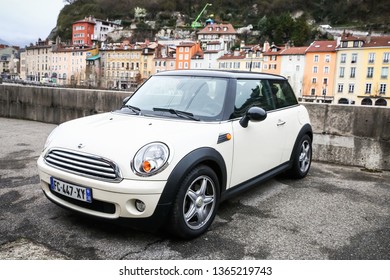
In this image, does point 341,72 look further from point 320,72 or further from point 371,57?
point 371,57

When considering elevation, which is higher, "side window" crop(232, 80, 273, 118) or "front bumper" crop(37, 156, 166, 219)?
"side window" crop(232, 80, 273, 118)

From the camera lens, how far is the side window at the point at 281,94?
15.1 feet

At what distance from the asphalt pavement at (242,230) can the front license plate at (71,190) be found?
38 centimetres

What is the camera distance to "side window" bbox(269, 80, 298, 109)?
15.1ft

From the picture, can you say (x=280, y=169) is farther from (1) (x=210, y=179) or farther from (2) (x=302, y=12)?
(2) (x=302, y=12)

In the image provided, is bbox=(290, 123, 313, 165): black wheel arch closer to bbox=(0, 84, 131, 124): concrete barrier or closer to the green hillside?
bbox=(0, 84, 131, 124): concrete barrier

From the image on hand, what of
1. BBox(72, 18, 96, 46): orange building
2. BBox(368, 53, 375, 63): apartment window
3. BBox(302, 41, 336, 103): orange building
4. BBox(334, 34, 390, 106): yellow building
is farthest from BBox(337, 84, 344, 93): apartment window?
BBox(72, 18, 96, 46): orange building

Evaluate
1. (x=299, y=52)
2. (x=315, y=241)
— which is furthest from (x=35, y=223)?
(x=299, y=52)

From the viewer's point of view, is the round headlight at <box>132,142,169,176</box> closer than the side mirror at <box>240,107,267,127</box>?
Yes

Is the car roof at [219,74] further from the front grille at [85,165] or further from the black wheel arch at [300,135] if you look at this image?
the front grille at [85,165]

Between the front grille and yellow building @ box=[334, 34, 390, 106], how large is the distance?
229 ft

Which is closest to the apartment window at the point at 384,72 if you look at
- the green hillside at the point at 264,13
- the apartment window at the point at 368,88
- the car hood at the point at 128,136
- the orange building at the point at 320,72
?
the apartment window at the point at 368,88

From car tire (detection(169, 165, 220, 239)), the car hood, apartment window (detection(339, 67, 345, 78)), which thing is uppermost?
apartment window (detection(339, 67, 345, 78))
